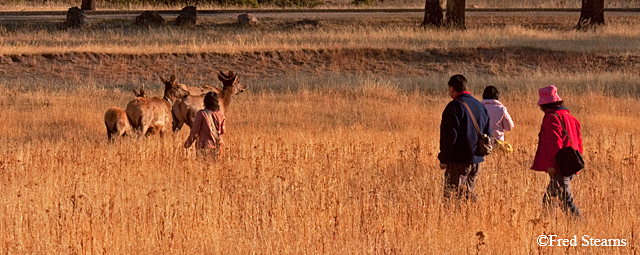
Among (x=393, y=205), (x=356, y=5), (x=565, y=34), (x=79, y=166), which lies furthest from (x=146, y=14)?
(x=393, y=205)

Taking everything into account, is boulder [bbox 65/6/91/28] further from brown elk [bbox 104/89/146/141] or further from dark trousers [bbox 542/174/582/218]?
dark trousers [bbox 542/174/582/218]

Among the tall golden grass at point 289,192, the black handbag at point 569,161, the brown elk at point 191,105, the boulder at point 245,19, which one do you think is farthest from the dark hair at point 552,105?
the boulder at point 245,19

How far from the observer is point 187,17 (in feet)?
116

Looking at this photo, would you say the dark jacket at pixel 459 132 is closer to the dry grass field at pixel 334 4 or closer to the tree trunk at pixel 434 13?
the tree trunk at pixel 434 13

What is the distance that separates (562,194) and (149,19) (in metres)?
28.9

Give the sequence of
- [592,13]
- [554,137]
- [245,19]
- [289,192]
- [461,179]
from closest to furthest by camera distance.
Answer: [554,137]
[461,179]
[289,192]
[592,13]
[245,19]

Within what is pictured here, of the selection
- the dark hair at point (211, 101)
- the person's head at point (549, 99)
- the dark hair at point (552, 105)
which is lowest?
the dark hair at point (211, 101)

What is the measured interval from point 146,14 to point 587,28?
59.3 ft

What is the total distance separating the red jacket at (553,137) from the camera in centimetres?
830

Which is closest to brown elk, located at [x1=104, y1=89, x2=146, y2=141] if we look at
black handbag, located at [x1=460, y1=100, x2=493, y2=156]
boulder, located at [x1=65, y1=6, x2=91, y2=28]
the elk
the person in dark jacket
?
the elk

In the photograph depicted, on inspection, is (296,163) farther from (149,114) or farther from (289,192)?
(149,114)

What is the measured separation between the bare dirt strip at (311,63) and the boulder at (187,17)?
25.7ft

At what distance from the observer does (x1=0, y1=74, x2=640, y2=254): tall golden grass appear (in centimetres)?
788

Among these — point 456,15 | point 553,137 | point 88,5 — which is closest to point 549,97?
point 553,137
